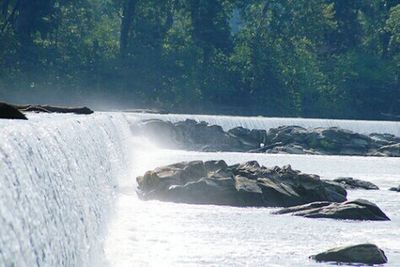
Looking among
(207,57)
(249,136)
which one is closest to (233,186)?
(249,136)

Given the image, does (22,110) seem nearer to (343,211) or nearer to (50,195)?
(343,211)

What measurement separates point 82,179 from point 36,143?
18.7 ft

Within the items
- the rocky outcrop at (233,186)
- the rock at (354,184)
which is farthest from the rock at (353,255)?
the rock at (354,184)

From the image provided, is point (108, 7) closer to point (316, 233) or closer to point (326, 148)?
point (326, 148)

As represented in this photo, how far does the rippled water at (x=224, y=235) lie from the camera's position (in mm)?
23453

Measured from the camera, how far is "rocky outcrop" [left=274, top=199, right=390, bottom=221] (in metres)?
31.7

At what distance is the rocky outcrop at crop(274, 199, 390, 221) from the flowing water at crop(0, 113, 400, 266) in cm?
49

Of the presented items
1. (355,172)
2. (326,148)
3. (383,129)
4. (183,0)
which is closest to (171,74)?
(183,0)

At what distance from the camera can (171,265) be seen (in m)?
22.3

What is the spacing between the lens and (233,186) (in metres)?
35.5

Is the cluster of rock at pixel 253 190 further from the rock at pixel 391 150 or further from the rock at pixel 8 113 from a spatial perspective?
the rock at pixel 391 150

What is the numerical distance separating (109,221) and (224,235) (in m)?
2.99

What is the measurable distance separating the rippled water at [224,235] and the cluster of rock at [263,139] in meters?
33.3

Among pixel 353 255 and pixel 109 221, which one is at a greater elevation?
pixel 353 255
